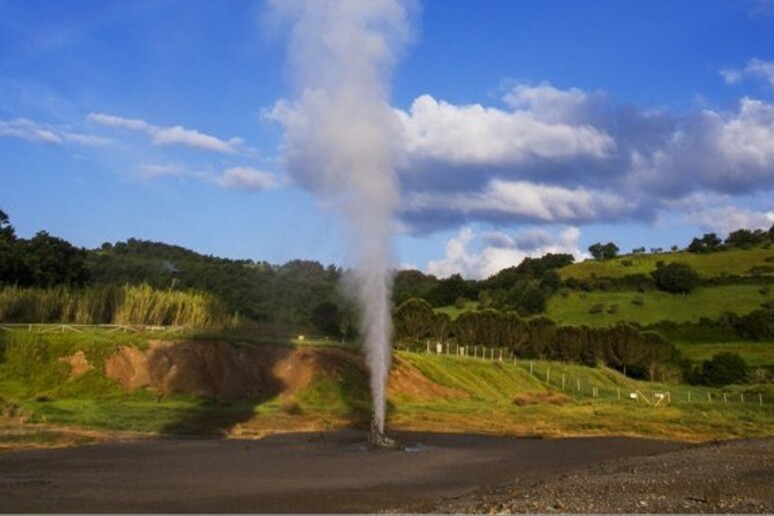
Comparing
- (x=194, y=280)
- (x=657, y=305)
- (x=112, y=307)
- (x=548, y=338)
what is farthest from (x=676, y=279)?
(x=112, y=307)

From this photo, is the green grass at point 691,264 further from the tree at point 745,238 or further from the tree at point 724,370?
the tree at point 724,370

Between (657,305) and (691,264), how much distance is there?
23960mm

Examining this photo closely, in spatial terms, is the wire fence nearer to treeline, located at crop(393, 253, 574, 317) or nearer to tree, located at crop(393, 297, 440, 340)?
tree, located at crop(393, 297, 440, 340)

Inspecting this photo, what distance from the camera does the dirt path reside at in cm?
1822

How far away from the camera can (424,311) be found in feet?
351

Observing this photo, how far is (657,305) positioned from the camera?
131m

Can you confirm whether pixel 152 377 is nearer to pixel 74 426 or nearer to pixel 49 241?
pixel 74 426

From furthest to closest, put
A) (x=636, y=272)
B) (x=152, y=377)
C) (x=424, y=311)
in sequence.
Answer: (x=636, y=272) → (x=424, y=311) → (x=152, y=377)

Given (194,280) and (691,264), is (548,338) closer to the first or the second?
(194,280)

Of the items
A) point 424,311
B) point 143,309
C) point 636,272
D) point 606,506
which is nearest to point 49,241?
point 143,309

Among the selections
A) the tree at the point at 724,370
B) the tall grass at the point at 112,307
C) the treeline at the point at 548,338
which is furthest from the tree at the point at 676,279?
the tall grass at the point at 112,307

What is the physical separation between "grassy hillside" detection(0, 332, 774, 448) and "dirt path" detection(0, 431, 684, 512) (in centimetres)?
437

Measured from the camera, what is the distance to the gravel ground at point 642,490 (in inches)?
642

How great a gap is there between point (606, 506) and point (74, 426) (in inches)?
907
